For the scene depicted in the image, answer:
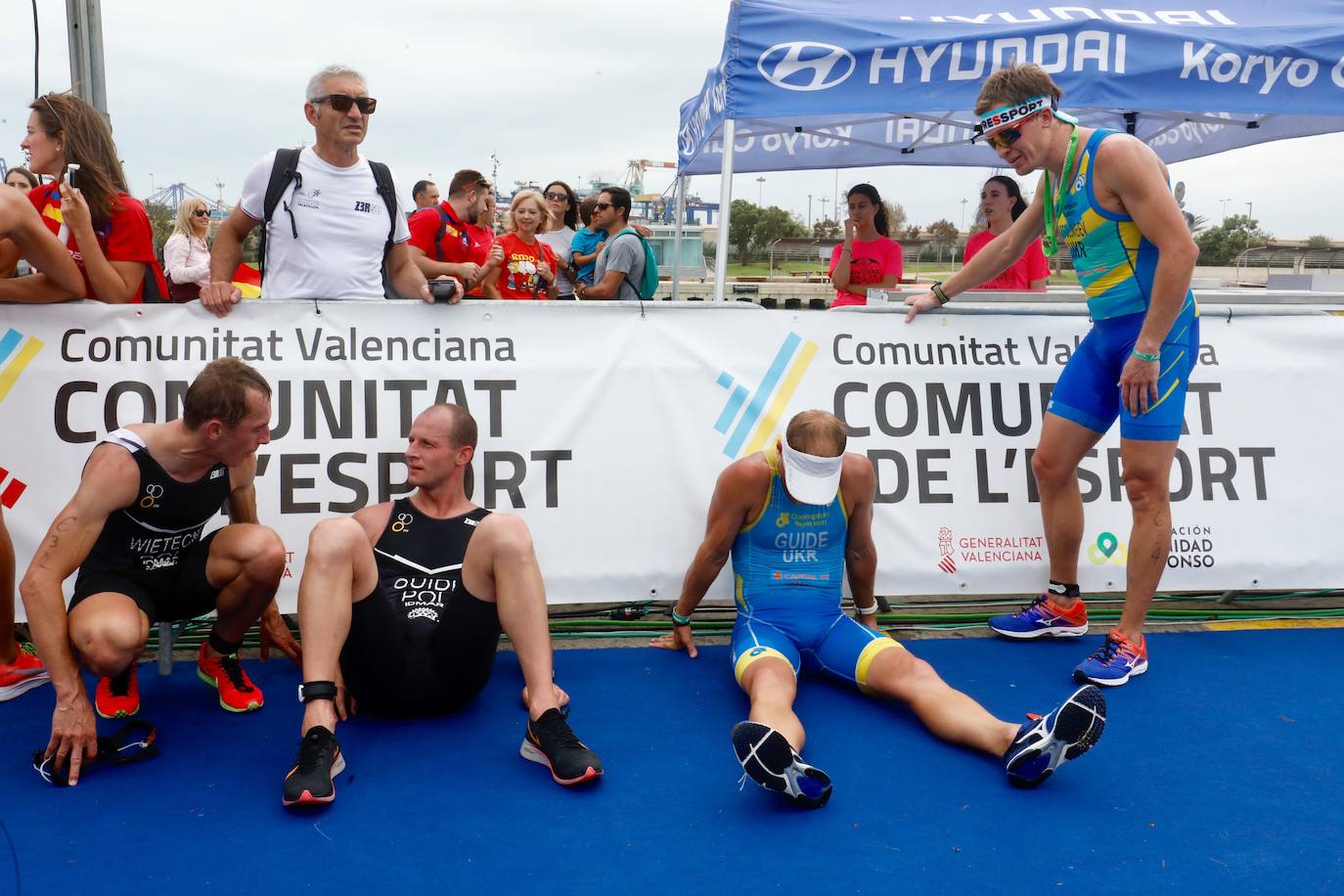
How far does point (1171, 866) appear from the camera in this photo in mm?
2775

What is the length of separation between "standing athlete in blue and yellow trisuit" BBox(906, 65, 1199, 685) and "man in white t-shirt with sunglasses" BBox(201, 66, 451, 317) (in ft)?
8.61

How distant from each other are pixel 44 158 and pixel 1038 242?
5.50 metres

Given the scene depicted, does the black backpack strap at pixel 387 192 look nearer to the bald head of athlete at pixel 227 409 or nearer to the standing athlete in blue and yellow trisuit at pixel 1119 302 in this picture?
the bald head of athlete at pixel 227 409

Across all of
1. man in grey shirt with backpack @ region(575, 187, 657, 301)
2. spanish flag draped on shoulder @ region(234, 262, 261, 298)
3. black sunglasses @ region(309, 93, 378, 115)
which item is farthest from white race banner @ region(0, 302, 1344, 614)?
spanish flag draped on shoulder @ region(234, 262, 261, 298)

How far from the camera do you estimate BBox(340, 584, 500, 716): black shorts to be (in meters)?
3.44

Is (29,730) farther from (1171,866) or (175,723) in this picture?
(1171,866)

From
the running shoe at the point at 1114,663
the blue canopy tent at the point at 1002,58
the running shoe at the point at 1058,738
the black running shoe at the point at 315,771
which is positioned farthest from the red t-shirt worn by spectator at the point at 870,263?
the black running shoe at the point at 315,771

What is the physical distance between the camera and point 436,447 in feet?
11.8

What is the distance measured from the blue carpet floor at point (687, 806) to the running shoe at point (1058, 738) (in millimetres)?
90

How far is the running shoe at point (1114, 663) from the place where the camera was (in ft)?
13.2

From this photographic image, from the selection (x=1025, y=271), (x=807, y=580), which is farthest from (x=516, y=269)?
(x=807, y=580)

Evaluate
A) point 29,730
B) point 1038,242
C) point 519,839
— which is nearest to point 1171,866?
point 519,839

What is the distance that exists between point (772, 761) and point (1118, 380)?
2.30 m

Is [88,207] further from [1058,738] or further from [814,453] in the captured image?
[1058,738]
